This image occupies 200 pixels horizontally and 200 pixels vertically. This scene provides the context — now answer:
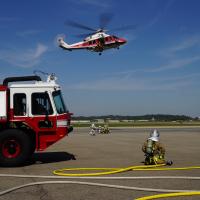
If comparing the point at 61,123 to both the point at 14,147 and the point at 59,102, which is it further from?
the point at 14,147

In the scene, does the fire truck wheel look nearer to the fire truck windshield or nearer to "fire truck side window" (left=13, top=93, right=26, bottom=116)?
"fire truck side window" (left=13, top=93, right=26, bottom=116)

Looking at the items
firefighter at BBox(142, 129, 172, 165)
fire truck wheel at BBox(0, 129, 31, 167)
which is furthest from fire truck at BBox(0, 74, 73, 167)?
firefighter at BBox(142, 129, 172, 165)

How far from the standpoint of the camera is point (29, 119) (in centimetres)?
1426

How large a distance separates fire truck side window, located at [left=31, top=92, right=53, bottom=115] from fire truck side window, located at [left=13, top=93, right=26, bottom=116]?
319mm

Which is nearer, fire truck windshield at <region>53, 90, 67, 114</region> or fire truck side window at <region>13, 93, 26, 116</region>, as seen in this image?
fire truck side window at <region>13, 93, 26, 116</region>

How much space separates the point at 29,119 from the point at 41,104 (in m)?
0.65

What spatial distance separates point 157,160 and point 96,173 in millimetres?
2976

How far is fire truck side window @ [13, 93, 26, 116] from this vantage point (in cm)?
1431

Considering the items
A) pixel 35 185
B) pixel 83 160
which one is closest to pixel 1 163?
pixel 83 160

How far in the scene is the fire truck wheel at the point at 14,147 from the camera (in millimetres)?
13867

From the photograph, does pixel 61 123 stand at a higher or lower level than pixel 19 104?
lower

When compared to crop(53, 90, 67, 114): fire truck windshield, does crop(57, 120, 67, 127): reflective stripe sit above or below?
below

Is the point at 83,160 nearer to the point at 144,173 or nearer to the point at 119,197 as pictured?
the point at 144,173

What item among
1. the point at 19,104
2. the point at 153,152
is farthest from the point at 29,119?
the point at 153,152
